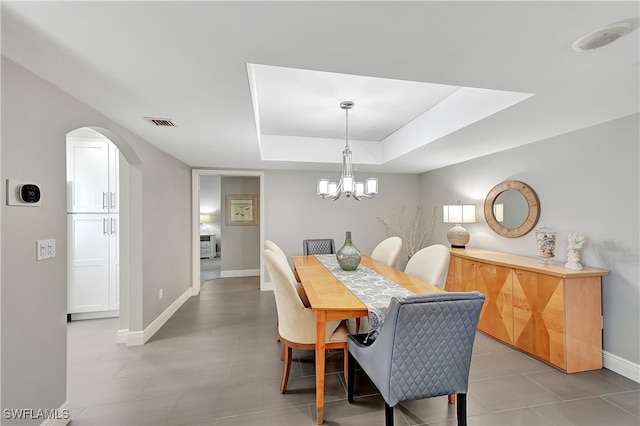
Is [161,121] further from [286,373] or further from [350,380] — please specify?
[350,380]

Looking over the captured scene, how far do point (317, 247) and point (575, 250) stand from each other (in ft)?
9.51

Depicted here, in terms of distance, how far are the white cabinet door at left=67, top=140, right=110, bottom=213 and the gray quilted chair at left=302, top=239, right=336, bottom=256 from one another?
257 centimetres

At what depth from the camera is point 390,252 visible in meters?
3.45

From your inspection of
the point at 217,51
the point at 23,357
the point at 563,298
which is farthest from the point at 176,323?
the point at 563,298

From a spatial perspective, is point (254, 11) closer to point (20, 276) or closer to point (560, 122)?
point (20, 276)

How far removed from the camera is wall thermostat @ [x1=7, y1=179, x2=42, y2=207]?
1432 millimetres

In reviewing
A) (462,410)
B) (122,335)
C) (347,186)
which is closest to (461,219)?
(347,186)

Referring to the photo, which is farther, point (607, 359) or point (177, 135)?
point (177, 135)

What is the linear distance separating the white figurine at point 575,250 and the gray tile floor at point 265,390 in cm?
89

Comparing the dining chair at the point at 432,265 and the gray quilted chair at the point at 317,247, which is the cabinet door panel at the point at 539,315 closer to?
the dining chair at the point at 432,265

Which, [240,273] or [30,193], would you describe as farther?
[240,273]

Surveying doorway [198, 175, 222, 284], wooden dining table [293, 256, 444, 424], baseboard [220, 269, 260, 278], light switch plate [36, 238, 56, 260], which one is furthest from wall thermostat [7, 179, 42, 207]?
doorway [198, 175, 222, 284]

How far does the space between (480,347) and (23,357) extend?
3.53m

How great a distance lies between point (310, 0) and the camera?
1.01 m
